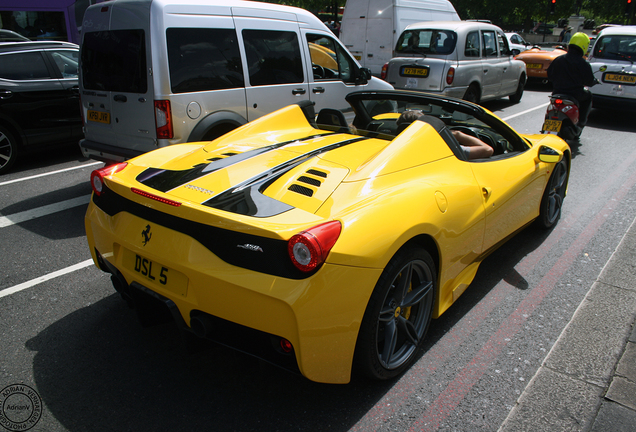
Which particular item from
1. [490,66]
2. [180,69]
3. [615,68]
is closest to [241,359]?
[180,69]

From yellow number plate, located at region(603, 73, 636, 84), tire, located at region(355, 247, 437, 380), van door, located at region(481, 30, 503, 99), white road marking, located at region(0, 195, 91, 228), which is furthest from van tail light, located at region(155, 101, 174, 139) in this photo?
yellow number plate, located at region(603, 73, 636, 84)

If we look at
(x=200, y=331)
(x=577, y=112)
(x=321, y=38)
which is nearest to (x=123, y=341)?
(x=200, y=331)

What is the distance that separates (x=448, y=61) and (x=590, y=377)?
845 cm

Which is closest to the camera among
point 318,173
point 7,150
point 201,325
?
point 201,325

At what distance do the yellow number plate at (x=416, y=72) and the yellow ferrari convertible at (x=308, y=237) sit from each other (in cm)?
698

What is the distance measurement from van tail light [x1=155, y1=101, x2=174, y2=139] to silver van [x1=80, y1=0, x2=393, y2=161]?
10mm

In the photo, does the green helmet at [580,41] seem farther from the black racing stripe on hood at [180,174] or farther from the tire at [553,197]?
the black racing stripe on hood at [180,174]

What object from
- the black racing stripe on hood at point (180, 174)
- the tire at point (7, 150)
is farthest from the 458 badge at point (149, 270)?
the tire at point (7, 150)

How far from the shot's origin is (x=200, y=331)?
2.26 m

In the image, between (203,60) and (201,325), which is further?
(203,60)

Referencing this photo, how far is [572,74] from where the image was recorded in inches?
308

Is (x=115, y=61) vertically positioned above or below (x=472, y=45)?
below

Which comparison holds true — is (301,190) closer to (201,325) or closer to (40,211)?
(201,325)

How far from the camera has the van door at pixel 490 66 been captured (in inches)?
430
